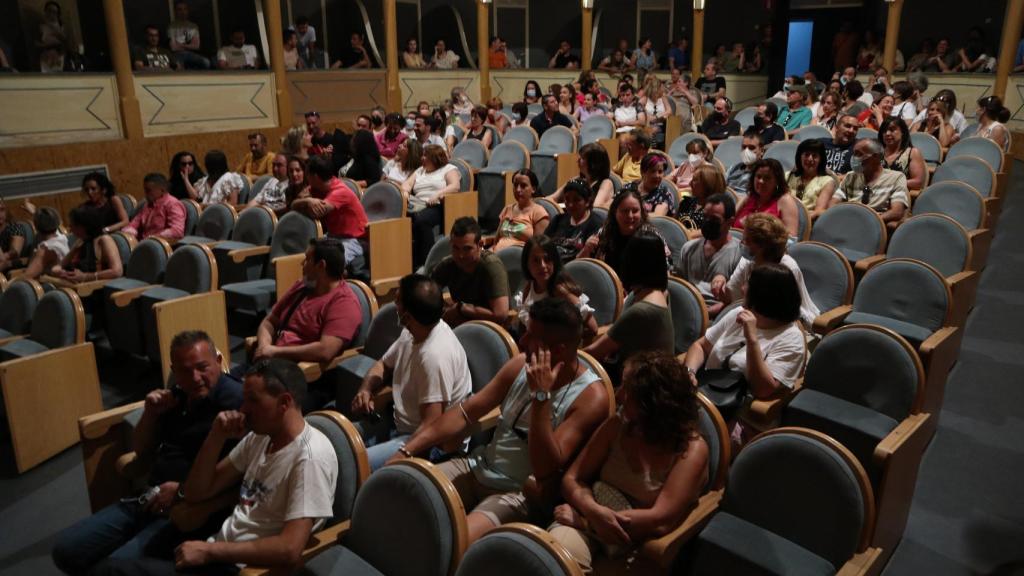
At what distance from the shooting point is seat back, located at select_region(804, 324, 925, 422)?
8.19 feet

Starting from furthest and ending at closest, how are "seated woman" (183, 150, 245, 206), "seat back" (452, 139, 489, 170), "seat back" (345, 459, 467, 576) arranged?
1. "seat back" (452, 139, 489, 170)
2. "seated woman" (183, 150, 245, 206)
3. "seat back" (345, 459, 467, 576)

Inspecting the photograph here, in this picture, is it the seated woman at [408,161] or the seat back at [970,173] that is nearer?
the seat back at [970,173]

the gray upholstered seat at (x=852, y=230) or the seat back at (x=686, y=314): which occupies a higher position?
the gray upholstered seat at (x=852, y=230)

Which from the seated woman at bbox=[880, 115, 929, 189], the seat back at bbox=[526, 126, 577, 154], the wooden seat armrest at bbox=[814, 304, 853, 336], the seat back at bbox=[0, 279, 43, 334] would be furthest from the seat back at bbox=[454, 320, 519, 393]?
the seat back at bbox=[526, 126, 577, 154]

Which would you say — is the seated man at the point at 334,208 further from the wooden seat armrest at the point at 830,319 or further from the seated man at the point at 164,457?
the wooden seat armrest at the point at 830,319

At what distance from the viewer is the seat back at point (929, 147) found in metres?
5.81

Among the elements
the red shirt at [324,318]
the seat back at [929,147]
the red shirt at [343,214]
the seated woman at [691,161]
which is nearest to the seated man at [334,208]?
the red shirt at [343,214]

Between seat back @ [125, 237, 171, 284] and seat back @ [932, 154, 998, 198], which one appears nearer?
seat back @ [125, 237, 171, 284]

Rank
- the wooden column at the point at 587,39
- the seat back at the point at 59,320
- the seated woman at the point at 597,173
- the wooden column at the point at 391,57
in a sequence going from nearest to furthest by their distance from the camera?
the seat back at the point at 59,320
the seated woman at the point at 597,173
the wooden column at the point at 391,57
the wooden column at the point at 587,39

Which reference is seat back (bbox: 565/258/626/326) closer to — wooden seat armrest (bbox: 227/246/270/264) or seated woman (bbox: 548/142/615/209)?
seated woman (bbox: 548/142/615/209)

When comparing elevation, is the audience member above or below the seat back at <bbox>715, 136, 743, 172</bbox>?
above

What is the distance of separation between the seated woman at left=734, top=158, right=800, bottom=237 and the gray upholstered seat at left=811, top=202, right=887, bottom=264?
28 cm

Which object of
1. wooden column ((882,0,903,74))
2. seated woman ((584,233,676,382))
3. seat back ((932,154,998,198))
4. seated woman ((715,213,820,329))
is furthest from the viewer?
wooden column ((882,0,903,74))

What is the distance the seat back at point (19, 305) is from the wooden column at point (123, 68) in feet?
12.8
